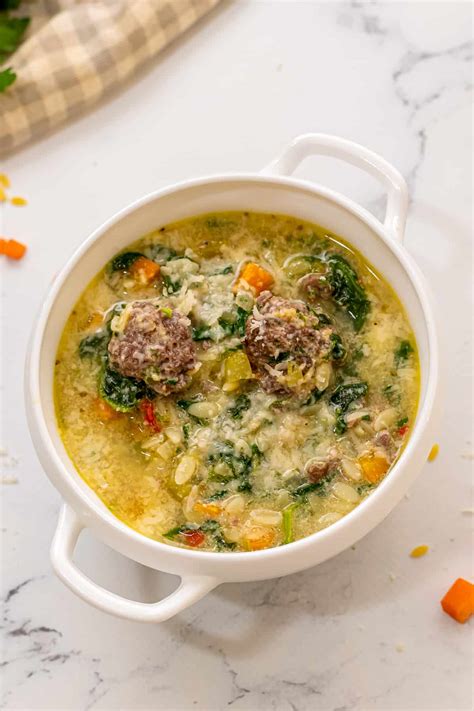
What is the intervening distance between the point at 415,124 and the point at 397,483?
1.58 m

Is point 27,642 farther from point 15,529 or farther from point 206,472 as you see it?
point 206,472

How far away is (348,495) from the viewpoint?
112 inches

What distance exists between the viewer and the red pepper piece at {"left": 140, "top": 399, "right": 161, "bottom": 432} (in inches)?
118

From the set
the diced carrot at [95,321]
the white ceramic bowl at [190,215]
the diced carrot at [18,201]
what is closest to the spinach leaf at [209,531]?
the white ceramic bowl at [190,215]

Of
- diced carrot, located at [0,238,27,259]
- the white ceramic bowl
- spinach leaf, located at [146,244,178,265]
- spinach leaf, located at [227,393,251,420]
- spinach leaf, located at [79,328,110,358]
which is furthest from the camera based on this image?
diced carrot, located at [0,238,27,259]

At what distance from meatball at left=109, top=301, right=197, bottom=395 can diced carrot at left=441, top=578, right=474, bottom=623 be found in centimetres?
113

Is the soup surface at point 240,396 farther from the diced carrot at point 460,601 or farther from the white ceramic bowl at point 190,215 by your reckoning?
the diced carrot at point 460,601

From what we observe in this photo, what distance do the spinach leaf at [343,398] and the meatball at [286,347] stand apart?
0.27ft

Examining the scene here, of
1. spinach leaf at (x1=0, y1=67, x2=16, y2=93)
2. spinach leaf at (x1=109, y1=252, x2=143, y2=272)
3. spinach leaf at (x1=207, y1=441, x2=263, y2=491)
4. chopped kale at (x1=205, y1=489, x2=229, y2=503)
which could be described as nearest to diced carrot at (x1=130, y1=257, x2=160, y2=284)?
spinach leaf at (x1=109, y1=252, x2=143, y2=272)

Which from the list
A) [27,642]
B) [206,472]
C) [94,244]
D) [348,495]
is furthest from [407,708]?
[94,244]

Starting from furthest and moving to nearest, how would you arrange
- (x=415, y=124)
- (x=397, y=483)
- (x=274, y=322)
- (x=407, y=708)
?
(x=415, y=124) < (x=407, y=708) < (x=274, y=322) < (x=397, y=483)

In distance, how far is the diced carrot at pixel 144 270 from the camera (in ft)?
10.3

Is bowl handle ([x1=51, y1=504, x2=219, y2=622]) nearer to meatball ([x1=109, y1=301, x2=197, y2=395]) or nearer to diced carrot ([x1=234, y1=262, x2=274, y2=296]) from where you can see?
meatball ([x1=109, y1=301, x2=197, y2=395])

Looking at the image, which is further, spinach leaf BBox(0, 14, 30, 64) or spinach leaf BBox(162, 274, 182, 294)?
spinach leaf BBox(0, 14, 30, 64)
